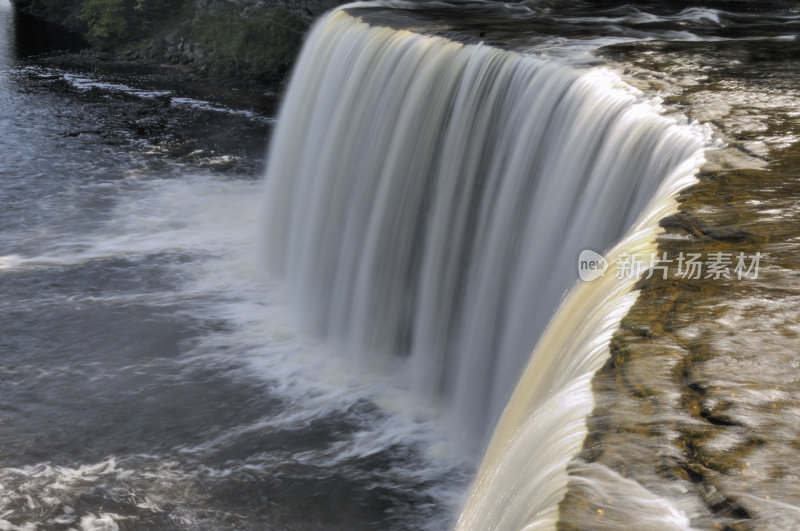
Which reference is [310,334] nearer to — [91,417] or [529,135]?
[91,417]

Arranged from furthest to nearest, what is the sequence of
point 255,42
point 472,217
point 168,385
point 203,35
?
point 203,35 < point 255,42 < point 168,385 < point 472,217

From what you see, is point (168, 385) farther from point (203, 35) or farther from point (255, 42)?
point (203, 35)

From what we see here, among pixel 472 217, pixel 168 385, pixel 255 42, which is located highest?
pixel 255 42

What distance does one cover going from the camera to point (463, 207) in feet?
27.4

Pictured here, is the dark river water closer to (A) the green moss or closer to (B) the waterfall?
(B) the waterfall

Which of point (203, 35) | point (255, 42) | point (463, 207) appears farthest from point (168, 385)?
point (203, 35)

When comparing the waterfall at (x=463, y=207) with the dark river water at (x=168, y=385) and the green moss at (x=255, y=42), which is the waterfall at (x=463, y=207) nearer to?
the dark river water at (x=168, y=385)

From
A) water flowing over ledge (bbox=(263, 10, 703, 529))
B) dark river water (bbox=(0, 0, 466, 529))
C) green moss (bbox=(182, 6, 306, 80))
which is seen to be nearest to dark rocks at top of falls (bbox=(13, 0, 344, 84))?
green moss (bbox=(182, 6, 306, 80))

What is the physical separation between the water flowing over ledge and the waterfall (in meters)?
0.02

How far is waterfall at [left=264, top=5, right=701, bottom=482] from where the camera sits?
231 inches

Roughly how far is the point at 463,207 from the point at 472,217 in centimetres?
19

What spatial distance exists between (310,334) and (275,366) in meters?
0.97

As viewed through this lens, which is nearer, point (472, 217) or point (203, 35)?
point (472, 217)

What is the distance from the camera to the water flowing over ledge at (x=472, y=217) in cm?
392
